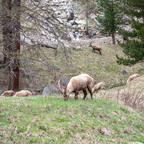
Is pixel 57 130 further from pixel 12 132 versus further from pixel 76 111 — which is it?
pixel 76 111

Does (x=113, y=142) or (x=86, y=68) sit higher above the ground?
(x=86, y=68)

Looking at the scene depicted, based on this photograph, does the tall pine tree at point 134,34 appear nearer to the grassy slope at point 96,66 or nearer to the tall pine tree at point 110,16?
the grassy slope at point 96,66

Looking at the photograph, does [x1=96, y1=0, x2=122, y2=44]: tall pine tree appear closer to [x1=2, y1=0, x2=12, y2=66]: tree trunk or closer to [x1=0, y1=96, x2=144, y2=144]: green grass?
[x1=2, y1=0, x2=12, y2=66]: tree trunk

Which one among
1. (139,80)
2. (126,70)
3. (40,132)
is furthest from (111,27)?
(40,132)

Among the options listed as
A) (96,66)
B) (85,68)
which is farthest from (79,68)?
(96,66)

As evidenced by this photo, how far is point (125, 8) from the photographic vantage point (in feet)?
72.9

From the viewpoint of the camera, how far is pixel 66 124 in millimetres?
7145

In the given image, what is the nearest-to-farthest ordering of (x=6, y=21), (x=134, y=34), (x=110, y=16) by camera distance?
(x=6, y=21), (x=134, y=34), (x=110, y=16)

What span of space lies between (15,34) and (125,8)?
1256cm

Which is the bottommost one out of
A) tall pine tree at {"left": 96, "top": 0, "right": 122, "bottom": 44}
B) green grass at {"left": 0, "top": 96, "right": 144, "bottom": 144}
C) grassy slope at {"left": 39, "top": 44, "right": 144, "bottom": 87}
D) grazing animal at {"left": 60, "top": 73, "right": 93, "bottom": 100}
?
green grass at {"left": 0, "top": 96, "right": 144, "bottom": 144}

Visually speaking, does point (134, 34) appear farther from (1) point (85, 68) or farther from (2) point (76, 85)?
(2) point (76, 85)

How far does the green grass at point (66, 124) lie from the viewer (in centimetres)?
617

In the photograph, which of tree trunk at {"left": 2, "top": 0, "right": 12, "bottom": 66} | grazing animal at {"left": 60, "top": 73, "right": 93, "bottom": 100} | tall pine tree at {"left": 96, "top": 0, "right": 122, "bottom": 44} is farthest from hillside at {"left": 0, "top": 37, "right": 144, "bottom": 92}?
grazing animal at {"left": 60, "top": 73, "right": 93, "bottom": 100}

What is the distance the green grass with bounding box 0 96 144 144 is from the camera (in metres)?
6.17
